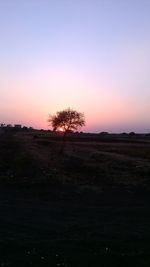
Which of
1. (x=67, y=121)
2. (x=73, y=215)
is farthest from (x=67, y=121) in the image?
(x=73, y=215)

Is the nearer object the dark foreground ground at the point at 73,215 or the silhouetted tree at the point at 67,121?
the dark foreground ground at the point at 73,215

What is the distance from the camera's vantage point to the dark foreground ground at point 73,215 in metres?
15.0

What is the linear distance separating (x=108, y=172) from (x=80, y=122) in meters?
32.1

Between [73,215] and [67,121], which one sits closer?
[73,215]

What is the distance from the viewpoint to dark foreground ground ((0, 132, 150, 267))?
15.0m

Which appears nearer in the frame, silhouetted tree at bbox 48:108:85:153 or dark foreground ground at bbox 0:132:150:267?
dark foreground ground at bbox 0:132:150:267

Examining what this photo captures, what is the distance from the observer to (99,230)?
1978 cm

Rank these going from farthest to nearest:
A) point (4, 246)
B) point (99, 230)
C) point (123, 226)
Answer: point (123, 226) < point (99, 230) < point (4, 246)

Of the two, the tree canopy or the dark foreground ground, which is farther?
the tree canopy

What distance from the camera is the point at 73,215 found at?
2366 cm

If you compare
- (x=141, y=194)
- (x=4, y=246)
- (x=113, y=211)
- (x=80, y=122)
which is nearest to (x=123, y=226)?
(x=113, y=211)

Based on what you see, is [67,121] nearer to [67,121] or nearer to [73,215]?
[67,121]

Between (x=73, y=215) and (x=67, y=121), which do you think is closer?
(x=73, y=215)

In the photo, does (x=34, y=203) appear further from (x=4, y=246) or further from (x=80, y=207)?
(x=4, y=246)
